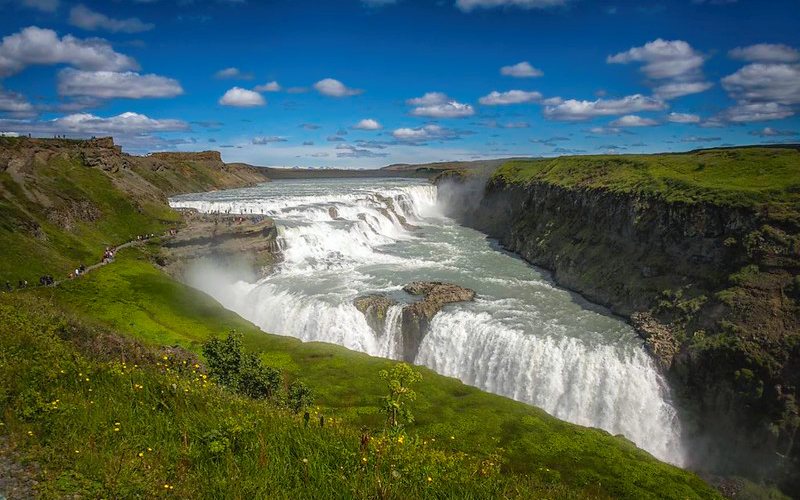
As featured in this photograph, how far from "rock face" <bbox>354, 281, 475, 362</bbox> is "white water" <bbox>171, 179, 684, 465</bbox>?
0.65 metres

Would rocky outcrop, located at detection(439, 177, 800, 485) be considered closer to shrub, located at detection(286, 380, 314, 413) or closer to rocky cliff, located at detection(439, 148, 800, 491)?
rocky cliff, located at detection(439, 148, 800, 491)

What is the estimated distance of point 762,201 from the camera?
123ft

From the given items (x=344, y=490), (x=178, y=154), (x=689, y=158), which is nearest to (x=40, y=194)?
(x=344, y=490)

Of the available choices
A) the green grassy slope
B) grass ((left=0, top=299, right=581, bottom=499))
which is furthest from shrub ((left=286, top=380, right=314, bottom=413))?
the green grassy slope

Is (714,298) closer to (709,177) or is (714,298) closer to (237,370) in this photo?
(709,177)

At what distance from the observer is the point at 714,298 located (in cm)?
3534

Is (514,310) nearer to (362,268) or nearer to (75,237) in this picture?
(362,268)

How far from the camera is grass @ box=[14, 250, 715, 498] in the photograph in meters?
22.5

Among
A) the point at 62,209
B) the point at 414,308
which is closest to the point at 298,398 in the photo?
the point at 414,308

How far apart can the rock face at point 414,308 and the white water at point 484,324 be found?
646mm

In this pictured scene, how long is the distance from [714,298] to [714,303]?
65 centimetres

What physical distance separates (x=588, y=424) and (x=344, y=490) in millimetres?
31981

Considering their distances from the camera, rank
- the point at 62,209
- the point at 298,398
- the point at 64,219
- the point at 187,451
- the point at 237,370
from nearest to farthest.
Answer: the point at 187,451 < the point at 237,370 < the point at 298,398 < the point at 64,219 < the point at 62,209

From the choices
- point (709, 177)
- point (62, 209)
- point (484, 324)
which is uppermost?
point (709, 177)
